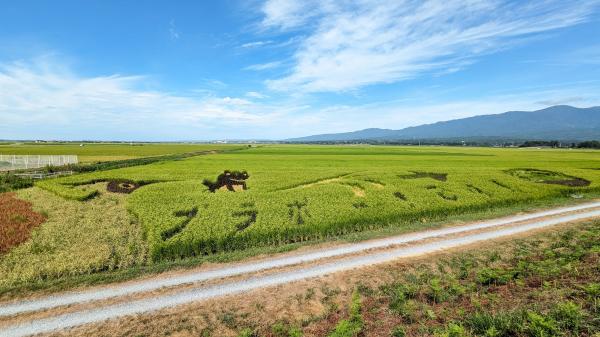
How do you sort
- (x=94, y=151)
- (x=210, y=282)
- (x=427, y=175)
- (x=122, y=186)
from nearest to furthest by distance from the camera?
(x=210, y=282), (x=122, y=186), (x=427, y=175), (x=94, y=151)

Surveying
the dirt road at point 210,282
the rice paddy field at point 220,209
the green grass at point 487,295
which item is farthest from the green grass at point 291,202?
the green grass at point 487,295

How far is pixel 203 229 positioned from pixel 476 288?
51.1 ft

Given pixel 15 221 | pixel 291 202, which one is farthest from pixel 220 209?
pixel 15 221

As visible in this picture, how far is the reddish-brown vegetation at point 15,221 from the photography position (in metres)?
18.7

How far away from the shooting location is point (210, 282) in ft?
47.8

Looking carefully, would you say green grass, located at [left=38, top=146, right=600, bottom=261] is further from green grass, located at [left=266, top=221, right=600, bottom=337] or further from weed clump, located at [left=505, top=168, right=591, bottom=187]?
green grass, located at [left=266, top=221, right=600, bottom=337]

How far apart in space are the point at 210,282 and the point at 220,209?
1058 cm

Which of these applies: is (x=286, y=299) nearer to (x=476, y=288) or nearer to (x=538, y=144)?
(x=476, y=288)

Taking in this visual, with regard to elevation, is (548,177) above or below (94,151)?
below

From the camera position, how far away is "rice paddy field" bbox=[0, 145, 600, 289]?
1797 centimetres

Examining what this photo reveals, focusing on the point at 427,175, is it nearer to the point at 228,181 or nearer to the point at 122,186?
the point at 228,181

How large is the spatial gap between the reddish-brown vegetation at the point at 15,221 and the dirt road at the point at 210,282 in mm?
→ 7834

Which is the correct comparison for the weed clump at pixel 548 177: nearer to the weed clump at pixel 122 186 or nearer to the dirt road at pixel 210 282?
the dirt road at pixel 210 282

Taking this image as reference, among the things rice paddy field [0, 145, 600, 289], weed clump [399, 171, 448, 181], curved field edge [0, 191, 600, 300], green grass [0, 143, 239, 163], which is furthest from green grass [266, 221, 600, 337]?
green grass [0, 143, 239, 163]
